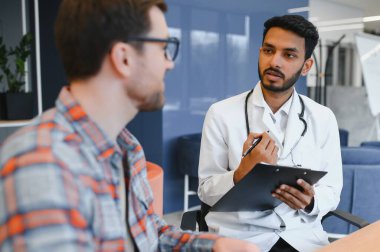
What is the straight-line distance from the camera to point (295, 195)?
1.43 m

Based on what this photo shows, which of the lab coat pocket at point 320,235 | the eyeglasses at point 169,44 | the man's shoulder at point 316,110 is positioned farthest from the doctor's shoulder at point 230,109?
the eyeglasses at point 169,44

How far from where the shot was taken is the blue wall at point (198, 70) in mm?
3906

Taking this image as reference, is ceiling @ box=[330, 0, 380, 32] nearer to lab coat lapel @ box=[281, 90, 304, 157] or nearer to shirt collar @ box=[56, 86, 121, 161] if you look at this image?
lab coat lapel @ box=[281, 90, 304, 157]

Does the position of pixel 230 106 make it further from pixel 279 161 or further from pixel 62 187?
pixel 62 187

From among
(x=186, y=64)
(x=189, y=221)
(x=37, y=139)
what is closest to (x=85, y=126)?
(x=37, y=139)

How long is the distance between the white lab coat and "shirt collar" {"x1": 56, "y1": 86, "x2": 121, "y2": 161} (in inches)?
31.5

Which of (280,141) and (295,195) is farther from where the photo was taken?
(280,141)

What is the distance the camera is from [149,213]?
1036 mm

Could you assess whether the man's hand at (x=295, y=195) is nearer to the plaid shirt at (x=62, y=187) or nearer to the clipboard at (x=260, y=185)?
the clipboard at (x=260, y=185)

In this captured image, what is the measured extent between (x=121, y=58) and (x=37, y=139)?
0.25m

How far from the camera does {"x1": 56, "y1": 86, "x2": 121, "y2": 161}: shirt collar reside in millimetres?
785

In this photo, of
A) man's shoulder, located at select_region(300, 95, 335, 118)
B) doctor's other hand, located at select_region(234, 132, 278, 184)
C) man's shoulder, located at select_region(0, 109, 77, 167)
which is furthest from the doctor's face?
man's shoulder, located at select_region(0, 109, 77, 167)

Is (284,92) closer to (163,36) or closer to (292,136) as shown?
(292,136)

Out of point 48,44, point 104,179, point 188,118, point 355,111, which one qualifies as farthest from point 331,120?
point 355,111
